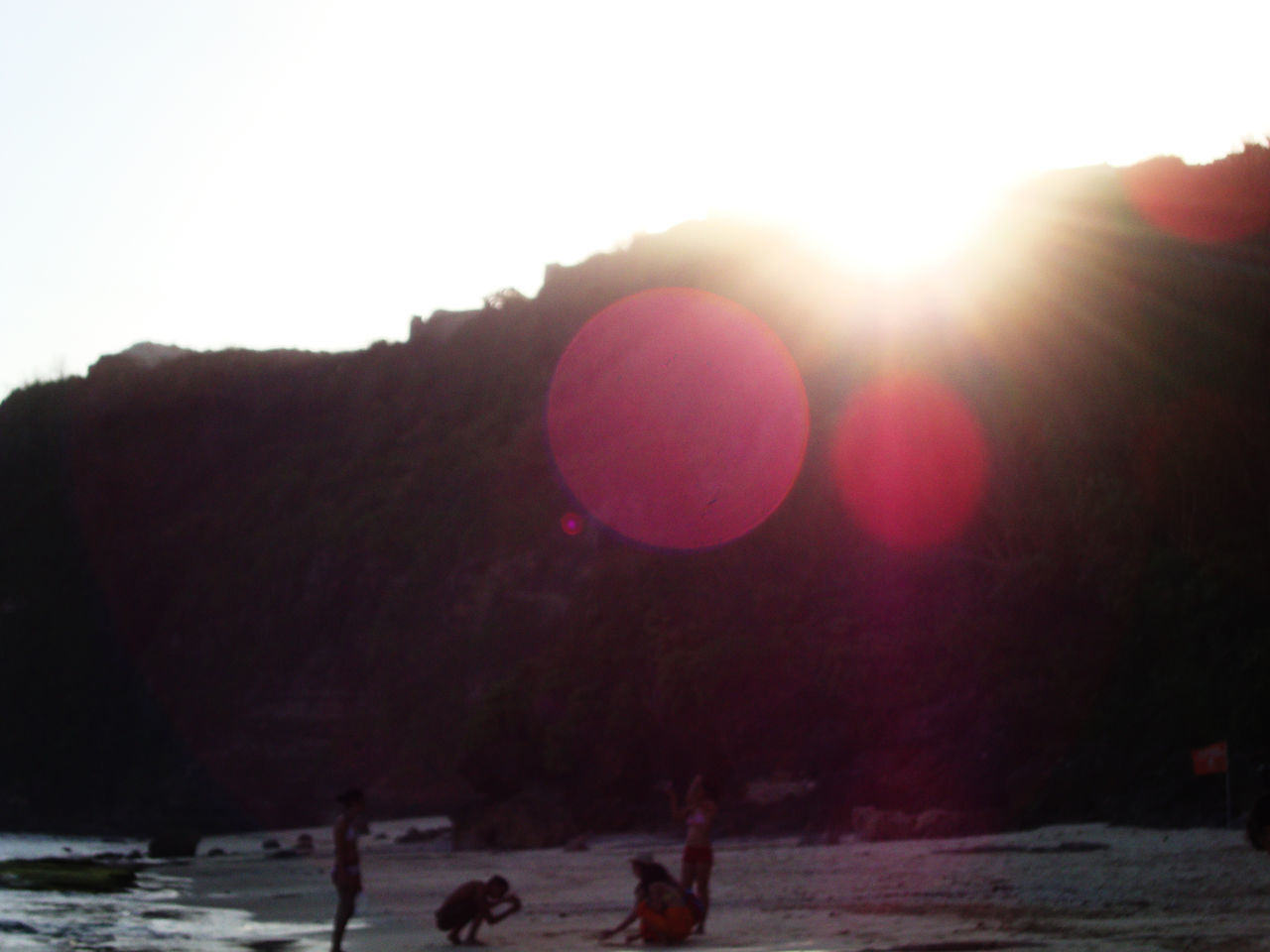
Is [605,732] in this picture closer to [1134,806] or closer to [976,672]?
[976,672]

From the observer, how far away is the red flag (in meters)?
14.8

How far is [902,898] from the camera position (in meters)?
11.3

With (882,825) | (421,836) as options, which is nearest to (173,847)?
(421,836)

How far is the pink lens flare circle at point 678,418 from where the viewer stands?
106 ft

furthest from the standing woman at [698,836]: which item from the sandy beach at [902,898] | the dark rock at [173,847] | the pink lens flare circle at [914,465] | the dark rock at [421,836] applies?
the dark rock at [173,847]

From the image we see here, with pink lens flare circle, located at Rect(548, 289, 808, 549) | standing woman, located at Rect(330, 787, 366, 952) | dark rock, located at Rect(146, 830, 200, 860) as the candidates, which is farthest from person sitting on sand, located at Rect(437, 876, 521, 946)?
dark rock, located at Rect(146, 830, 200, 860)

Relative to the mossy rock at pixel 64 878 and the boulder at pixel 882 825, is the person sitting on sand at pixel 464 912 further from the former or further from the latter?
the mossy rock at pixel 64 878

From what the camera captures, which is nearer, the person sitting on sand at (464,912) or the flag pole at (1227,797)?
the person sitting on sand at (464,912)

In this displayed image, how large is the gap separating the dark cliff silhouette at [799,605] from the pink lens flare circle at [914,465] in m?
0.41

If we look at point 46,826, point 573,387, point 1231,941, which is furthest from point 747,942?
point 46,826

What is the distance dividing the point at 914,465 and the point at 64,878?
16.5 meters

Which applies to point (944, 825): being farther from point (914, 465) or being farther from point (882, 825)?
point (914, 465)

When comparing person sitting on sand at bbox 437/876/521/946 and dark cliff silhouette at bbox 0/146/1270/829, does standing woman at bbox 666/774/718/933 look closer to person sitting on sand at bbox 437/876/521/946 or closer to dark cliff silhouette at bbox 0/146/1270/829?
person sitting on sand at bbox 437/876/521/946

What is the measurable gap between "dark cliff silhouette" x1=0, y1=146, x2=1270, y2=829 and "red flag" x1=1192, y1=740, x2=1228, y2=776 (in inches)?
19.5
